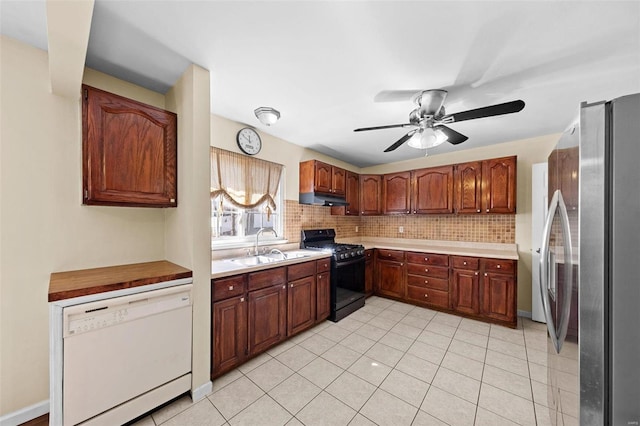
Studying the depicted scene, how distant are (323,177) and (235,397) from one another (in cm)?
276

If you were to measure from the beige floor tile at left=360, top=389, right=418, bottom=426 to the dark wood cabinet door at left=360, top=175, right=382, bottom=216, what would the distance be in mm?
3034

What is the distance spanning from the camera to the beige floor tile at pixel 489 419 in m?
1.61

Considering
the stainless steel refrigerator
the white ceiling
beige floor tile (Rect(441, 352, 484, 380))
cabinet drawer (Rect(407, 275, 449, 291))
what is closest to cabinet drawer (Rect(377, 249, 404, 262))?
cabinet drawer (Rect(407, 275, 449, 291))

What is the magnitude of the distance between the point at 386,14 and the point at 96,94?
6.40 ft

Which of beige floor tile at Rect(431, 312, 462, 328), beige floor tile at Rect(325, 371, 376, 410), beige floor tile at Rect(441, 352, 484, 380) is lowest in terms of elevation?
beige floor tile at Rect(431, 312, 462, 328)

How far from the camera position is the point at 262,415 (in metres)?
1.67

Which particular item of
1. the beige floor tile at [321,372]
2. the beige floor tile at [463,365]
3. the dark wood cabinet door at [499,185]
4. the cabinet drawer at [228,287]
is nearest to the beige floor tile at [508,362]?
the beige floor tile at [463,365]

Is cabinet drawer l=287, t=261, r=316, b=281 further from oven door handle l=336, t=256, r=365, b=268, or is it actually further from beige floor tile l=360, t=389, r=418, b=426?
beige floor tile l=360, t=389, r=418, b=426

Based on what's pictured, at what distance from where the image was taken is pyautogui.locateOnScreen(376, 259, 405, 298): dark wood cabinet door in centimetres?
382

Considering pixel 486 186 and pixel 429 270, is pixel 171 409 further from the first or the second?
pixel 486 186

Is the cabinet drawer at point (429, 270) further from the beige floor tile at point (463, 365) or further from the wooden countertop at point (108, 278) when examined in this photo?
the wooden countertop at point (108, 278)

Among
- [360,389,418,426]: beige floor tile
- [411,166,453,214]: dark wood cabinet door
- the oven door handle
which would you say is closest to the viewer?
[360,389,418,426]: beige floor tile

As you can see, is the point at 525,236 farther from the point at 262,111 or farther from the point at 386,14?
the point at 262,111

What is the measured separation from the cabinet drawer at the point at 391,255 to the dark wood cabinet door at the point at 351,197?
0.85 m
